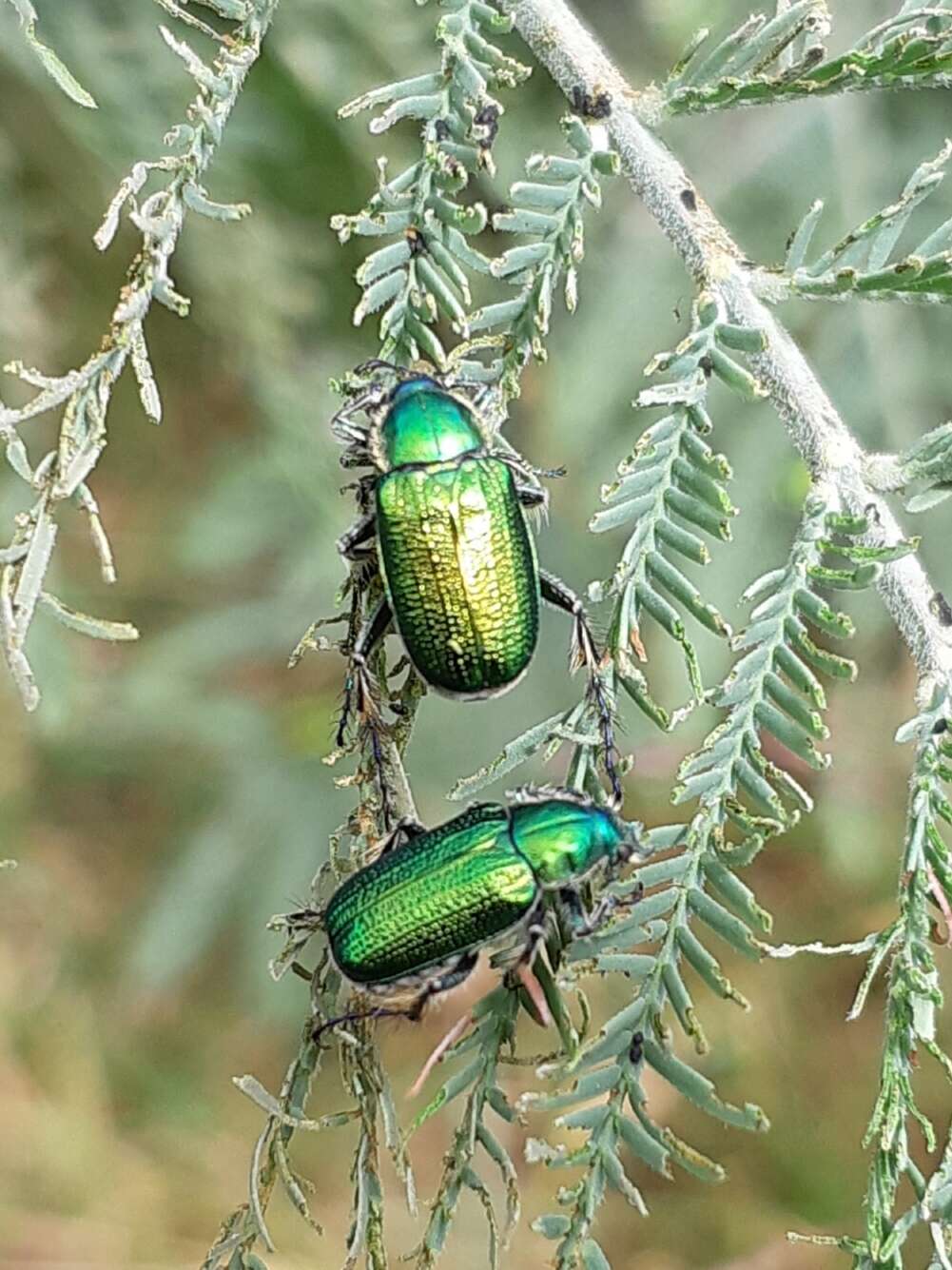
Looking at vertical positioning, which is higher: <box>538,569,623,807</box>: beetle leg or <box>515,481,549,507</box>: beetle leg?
<box>515,481,549,507</box>: beetle leg

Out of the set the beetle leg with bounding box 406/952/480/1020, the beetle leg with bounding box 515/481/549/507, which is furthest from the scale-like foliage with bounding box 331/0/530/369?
the beetle leg with bounding box 406/952/480/1020

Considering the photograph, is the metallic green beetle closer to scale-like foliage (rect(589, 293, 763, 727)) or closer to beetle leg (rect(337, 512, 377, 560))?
scale-like foliage (rect(589, 293, 763, 727))

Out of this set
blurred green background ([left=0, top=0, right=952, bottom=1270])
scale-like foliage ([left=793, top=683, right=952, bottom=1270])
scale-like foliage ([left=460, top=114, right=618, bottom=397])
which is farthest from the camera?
blurred green background ([left=0, top=0, right=952, bottom=1270])

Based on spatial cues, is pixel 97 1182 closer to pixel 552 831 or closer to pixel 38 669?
pixel 38 669

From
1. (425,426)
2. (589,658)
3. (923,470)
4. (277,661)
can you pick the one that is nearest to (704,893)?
(589,658)

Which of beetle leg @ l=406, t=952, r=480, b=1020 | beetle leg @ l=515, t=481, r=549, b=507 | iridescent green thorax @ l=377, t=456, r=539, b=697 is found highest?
beetle leg @ l=515, t=481, r=549, b=507

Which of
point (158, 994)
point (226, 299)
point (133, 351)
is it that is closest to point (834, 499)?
point (133, 351)
